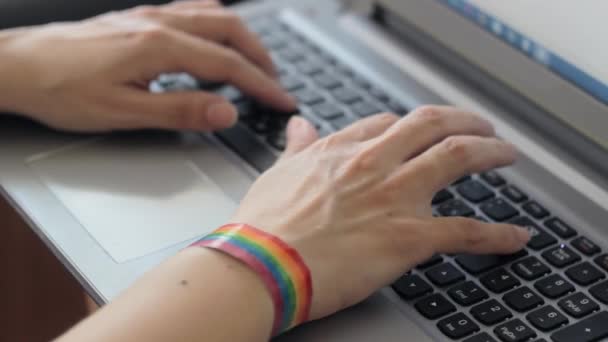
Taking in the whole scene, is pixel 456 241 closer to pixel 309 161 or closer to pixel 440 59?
pixel 309 161

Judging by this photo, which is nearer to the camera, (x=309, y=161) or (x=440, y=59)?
(x=309, y=161)

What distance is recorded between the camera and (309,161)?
2.37 ft

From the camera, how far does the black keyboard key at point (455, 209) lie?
2.43 feet

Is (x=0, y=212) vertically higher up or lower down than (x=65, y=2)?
lower down

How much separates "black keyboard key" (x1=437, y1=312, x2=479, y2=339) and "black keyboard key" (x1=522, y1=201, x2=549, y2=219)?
14cm

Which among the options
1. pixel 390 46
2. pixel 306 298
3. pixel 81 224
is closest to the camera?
pixel 306 298

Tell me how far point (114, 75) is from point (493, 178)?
1.13 ft

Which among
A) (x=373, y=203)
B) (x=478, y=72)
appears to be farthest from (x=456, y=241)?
(x=478, y=72)

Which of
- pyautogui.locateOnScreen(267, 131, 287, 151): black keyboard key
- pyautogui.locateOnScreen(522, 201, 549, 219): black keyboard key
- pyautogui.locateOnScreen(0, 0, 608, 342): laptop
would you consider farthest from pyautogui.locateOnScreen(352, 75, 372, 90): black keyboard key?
pyautogui.locateOnScreen(522, 201, 549, 219): black keyboard key

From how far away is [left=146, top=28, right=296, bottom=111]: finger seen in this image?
2.75 feet

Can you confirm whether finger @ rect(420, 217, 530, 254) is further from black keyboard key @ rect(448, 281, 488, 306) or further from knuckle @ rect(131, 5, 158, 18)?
knuckle @ rect(131, 5, 158, 18)

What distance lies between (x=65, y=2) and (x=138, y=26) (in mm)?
128

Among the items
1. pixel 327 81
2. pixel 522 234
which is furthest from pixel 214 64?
pixel 522 234

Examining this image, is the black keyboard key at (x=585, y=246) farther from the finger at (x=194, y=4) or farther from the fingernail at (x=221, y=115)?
the finger at (x=194, y=4)
